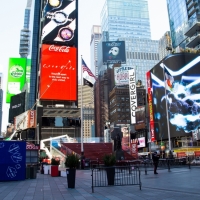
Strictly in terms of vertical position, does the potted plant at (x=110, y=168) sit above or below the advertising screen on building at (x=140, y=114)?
below

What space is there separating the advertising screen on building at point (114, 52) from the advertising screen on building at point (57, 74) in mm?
42313

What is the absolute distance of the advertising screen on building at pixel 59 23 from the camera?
83.3 meters

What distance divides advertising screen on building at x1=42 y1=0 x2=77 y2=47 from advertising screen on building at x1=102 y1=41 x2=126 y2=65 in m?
37.4

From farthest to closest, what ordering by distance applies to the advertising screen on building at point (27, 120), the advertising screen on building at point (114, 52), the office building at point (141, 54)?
the office building at point (141, 54)
the advertising screen on building at point (114, 52)
the advertising screen on building at point (27, 120)

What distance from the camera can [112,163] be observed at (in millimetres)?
13930

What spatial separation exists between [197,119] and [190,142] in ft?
18.8

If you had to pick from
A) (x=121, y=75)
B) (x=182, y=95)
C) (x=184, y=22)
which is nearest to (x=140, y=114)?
(x=121, y=75)

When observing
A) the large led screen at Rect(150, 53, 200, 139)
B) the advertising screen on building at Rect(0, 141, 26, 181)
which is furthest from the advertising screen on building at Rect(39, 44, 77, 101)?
the advertising screen on building at Rect(0, 141, 26, 181)

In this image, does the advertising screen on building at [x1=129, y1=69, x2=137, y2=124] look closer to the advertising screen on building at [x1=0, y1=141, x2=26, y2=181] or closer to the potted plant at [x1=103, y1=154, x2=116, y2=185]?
the advertising screen on building at [x1=0, y1=141, x2=26, y2=181]

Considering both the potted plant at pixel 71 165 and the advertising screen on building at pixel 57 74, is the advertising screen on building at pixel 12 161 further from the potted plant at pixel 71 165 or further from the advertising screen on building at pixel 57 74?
the advertising screen on building at pixel 57 74

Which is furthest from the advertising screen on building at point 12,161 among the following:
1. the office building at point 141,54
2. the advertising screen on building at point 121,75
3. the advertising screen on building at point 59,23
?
the office building at point 141,54

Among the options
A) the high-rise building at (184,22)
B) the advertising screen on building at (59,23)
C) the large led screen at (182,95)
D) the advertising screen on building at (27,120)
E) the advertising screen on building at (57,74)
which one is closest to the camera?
the large led screen at (182,95)

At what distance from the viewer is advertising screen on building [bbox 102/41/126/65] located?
121944mm

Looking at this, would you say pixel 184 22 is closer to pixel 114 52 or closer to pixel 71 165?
pixel 114 52
